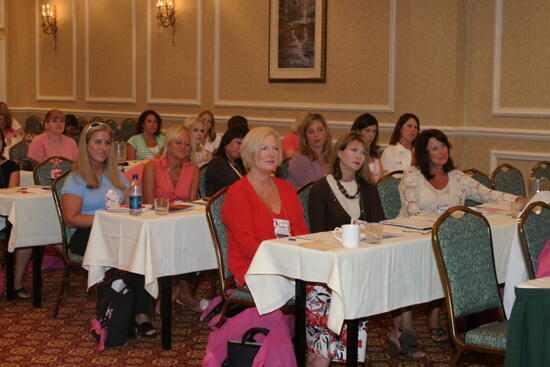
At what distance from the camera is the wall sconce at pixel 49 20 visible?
1333 centimetres

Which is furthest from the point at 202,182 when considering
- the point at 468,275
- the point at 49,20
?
the point at 49,20

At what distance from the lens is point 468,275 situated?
3.62 m

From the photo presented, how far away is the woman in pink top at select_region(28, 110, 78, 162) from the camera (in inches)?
306

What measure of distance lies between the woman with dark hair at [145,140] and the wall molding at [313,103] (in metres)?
1.84

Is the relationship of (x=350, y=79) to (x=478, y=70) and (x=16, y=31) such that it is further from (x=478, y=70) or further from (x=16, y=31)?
(x=16, y=31)

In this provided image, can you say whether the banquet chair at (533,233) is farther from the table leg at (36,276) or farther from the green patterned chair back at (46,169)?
the green patterned chair back at (46,169)

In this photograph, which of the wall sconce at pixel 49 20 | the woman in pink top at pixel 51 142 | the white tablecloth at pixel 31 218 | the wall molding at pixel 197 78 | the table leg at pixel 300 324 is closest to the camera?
the table leg at pixel 300 324

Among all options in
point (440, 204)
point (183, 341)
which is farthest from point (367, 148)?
point (183, 341)

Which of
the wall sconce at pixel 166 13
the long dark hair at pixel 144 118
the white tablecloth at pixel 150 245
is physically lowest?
the white tablecloth at pixel 150 245

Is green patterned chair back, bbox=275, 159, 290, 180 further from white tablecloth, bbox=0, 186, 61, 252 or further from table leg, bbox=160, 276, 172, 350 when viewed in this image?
table leg, bbox=160, 276, 172, 350

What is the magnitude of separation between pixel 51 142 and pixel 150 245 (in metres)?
3.73

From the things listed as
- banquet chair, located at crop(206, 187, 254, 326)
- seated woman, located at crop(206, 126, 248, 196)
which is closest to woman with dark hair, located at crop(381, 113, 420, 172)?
seated woman, located at crop(206, 126, 248, 196)

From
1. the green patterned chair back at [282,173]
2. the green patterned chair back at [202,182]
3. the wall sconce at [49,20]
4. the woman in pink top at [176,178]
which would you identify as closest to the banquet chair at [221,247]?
the woman in pink top at [176,178]

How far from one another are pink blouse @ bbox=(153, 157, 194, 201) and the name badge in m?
1.53
